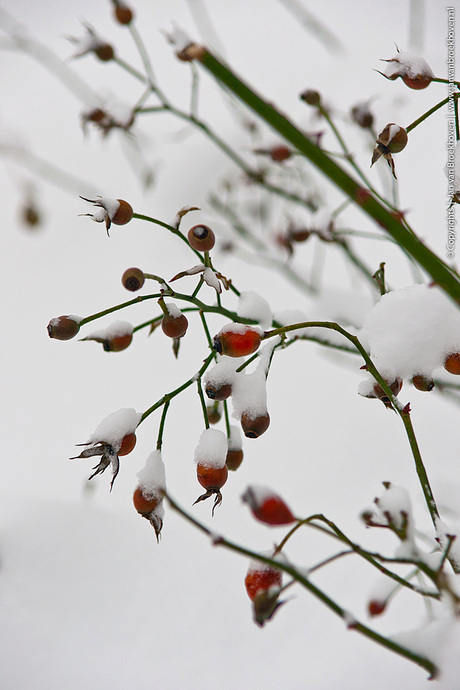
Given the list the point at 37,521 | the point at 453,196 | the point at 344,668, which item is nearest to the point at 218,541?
the point at 453,196

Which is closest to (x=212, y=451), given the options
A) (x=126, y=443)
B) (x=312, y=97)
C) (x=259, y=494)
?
(x=126, y=443)

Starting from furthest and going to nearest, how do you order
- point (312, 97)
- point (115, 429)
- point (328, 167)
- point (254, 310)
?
point (312, 97), point (254, 310), point (115, 429), point (328, 167)

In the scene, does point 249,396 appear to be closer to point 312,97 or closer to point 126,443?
point 126,443

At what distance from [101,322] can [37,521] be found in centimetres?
113

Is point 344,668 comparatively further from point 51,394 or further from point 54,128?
point 54,128

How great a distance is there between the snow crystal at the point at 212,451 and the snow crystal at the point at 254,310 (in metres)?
0.22

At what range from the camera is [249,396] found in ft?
2.23

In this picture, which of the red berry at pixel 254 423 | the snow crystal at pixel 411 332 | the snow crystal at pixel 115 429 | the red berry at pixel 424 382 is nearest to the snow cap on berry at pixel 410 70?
the snow crystal at pixel 411 332

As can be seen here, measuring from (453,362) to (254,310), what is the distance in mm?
311

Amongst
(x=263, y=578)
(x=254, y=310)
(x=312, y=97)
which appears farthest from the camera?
(x=312, y=97)

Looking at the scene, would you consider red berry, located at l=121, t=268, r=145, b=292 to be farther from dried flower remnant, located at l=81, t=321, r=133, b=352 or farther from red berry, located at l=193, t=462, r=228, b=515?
red berry, located at l=193, t=462, r=228, b=515

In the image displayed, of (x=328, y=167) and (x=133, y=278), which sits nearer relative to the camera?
(x=328, y=167)

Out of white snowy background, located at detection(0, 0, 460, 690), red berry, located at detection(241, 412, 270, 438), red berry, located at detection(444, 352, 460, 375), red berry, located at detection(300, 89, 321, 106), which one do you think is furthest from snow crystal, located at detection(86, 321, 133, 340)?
red berry, located at detection(300, 89, 321, 106)

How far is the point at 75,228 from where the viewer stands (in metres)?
2.65
